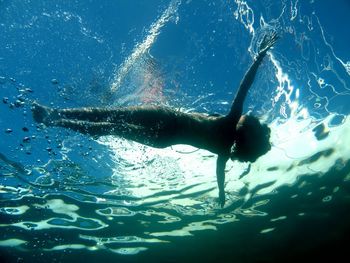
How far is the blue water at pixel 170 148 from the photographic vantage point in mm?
5668

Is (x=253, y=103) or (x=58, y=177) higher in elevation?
(x=58, y=177)

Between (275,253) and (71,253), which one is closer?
(71,253)

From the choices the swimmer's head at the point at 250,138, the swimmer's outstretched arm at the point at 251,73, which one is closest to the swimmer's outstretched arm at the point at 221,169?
the swimmer's head at the point at 250,138

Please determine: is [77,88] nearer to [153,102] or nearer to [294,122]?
→ [153,102]

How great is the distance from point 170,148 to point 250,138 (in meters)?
4.03

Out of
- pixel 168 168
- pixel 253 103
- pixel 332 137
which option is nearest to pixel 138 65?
pixel 253 103

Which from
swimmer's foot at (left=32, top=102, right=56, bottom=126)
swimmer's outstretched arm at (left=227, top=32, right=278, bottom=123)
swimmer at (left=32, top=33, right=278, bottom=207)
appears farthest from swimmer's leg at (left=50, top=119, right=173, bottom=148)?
swimmer's outstretched arm at (left=227, top=32, right=278, bottom=123)

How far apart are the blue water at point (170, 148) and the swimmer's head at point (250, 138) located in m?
1.40

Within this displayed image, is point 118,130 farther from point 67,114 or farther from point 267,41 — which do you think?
point 267,41

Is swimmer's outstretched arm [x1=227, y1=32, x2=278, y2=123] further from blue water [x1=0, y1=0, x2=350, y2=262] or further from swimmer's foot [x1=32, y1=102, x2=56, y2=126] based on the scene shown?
swimmer's foot [x1=32, y1=102, x2=56, y2=126]

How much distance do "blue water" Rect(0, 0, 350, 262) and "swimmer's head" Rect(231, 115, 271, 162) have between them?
140cm

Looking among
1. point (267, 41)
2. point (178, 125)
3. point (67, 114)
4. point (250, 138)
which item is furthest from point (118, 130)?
point (267, 41)

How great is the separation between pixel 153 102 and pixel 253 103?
271 cm

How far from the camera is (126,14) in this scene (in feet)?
17.9
